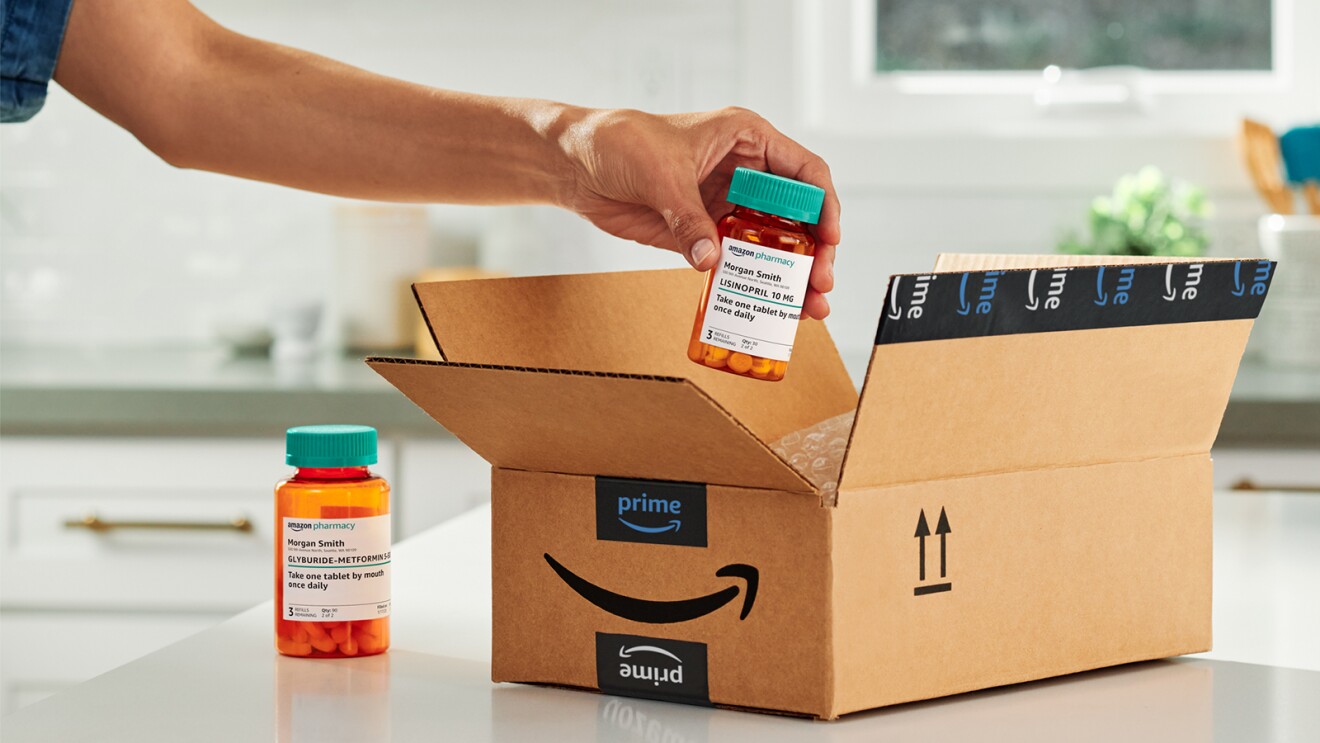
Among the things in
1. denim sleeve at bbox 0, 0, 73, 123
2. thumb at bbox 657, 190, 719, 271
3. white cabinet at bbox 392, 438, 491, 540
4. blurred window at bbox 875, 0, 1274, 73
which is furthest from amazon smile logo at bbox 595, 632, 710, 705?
blurred window at bbox 875, 0, 1274, 73

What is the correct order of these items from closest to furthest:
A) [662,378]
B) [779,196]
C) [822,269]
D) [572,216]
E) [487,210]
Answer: [662,378] < [779,196] < [822,269] < [572,216] < [487,210]

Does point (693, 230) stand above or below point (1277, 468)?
above

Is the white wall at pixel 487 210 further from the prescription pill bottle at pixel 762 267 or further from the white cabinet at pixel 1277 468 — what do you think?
the prescription pill bottle at pixel 762 267

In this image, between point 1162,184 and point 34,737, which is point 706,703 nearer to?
point 34,737

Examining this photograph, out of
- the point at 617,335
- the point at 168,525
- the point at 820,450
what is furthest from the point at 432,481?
the point at 820,450

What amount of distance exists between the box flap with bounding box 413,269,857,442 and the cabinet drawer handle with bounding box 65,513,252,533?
111 centimetres

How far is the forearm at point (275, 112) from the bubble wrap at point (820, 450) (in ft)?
1.03

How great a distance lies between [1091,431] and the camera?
0.73 m

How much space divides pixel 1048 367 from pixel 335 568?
40 cm

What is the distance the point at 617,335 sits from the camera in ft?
2.85

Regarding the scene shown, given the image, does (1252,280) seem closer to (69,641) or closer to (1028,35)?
(69,641)

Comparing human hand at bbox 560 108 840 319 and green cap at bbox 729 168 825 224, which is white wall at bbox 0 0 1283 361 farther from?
green cap at bbox 729 168 825 224

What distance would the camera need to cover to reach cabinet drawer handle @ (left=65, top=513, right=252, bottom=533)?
1851 millimetres

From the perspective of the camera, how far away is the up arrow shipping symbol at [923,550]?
2.23ft
